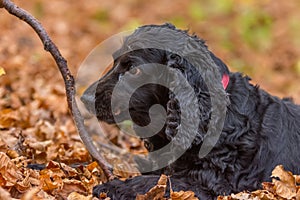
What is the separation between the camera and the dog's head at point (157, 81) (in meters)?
4.63

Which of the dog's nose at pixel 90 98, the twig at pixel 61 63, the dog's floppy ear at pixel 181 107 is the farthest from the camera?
the dog's nose at pixel 90 98

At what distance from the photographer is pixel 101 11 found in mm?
14516

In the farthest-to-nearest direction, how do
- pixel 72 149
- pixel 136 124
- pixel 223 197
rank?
pixel 72 149
pixel 136 124
pixel 223 197

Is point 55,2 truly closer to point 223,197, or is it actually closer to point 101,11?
point 101,11

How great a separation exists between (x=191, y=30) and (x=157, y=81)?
574 cm

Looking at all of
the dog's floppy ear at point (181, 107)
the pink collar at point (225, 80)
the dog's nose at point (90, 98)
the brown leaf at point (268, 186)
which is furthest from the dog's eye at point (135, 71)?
the brown leaf at point (268, 186)

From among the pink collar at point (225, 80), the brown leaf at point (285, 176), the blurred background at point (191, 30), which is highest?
the blurred background at point (191, 30)

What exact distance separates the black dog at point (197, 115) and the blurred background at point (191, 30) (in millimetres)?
3748

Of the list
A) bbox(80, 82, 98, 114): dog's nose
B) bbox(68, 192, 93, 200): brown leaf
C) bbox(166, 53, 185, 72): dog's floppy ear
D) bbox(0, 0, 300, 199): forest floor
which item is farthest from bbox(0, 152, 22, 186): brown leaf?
bbox(166, 53, 185, 72): dog's floppy ear

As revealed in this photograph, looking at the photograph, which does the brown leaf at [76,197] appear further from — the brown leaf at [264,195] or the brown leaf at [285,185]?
the brown leaf at [285,185]

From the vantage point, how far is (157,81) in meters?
4.76

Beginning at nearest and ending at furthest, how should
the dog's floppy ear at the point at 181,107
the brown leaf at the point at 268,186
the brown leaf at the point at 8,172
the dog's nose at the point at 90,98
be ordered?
the brown leaf at the point at 8,172 < the brown leaf at the point at 268,186 < the dog's floppy ear at the point at 181,107 < the dog's nose at the point at 90,98

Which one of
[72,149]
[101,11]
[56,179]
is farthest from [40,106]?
[101,11]

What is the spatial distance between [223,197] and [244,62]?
25.8ft
